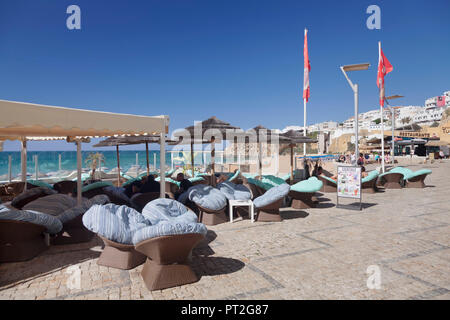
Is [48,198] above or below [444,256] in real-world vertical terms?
above

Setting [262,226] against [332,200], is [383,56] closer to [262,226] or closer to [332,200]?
[332,200]

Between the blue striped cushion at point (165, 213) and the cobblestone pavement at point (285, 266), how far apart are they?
0.60 metres

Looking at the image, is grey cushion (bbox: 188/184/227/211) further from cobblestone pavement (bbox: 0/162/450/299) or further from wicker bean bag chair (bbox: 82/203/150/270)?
wicker bean bag chair (bbox: 82/203/150/270)

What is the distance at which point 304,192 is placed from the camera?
7.39m

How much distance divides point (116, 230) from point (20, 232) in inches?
59.2

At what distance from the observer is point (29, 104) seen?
363 centimetres

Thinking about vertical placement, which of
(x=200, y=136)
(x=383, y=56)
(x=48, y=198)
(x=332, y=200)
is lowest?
(x=332, y=200)

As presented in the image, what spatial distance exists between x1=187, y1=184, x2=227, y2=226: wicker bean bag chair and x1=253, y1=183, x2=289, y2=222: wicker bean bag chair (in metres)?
0.76

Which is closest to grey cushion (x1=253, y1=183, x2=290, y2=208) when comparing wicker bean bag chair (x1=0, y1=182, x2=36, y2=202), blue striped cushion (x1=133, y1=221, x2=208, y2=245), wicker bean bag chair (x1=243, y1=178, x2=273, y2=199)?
wicker bean bag chair (x1=243, y1=178, x2=273, y2=199)

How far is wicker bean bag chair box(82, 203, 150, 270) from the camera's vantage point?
341cm

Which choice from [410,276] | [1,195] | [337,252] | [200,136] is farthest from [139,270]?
[1,195]

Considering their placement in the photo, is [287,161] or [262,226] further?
[287,161]

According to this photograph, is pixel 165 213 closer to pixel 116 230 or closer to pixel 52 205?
pixel 116 230
